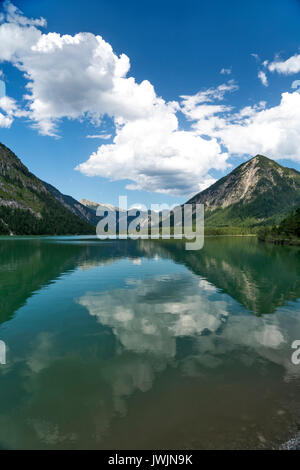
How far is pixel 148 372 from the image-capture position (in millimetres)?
16438

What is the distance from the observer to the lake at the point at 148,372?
433 inches

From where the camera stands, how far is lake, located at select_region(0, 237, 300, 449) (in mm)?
10992

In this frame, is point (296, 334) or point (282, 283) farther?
point (282, 283)

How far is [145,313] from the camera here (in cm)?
2939

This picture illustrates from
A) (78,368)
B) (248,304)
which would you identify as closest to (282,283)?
(248,304)

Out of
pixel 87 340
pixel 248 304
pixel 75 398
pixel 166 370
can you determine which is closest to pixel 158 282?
pixel 248 304

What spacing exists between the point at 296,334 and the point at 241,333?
5.00 metres

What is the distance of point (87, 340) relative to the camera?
21.8m

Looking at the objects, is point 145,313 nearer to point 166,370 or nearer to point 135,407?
point 166,370

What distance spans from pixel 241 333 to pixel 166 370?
10057 millimetres

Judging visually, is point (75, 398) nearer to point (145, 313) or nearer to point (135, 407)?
point (135, 407)
